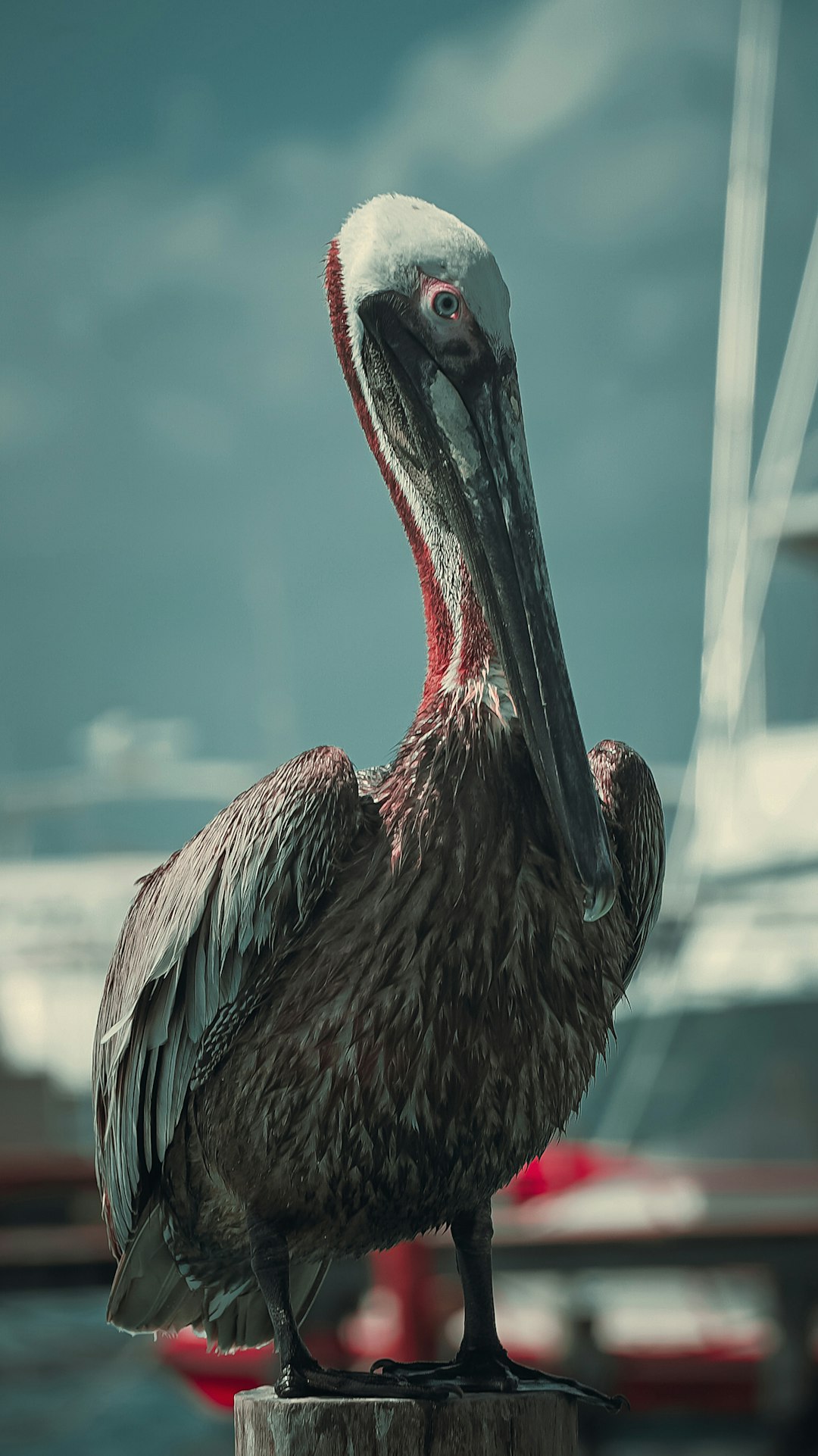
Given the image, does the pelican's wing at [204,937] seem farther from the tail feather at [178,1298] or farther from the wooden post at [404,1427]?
the wooden post at [404,1427]

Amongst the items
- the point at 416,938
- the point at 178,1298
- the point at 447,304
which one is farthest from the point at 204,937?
the point at 447,304

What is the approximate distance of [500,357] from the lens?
7.73ft

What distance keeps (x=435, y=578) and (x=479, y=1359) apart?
1.26 m

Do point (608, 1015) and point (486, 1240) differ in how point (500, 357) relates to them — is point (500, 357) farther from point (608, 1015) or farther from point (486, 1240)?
point (486, 1240)

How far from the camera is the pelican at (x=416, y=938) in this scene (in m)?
2.22

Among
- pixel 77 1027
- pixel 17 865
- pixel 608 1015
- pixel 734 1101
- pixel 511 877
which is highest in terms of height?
pixel 17 865

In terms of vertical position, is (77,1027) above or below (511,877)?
above

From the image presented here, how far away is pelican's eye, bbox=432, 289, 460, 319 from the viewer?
235cm

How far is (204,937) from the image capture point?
238 centimetres

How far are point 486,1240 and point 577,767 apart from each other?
0.83 meters

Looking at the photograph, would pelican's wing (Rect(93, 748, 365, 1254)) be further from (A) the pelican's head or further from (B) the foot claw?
(B) the foot claw

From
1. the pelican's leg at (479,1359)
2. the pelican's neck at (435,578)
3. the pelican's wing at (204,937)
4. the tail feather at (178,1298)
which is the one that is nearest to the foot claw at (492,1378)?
the pelican's leg at (479,1359)

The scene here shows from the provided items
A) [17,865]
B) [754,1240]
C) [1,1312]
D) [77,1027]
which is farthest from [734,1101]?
[17,865]

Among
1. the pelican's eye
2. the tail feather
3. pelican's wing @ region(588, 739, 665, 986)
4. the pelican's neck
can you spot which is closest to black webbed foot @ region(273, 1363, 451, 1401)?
the tail feather
